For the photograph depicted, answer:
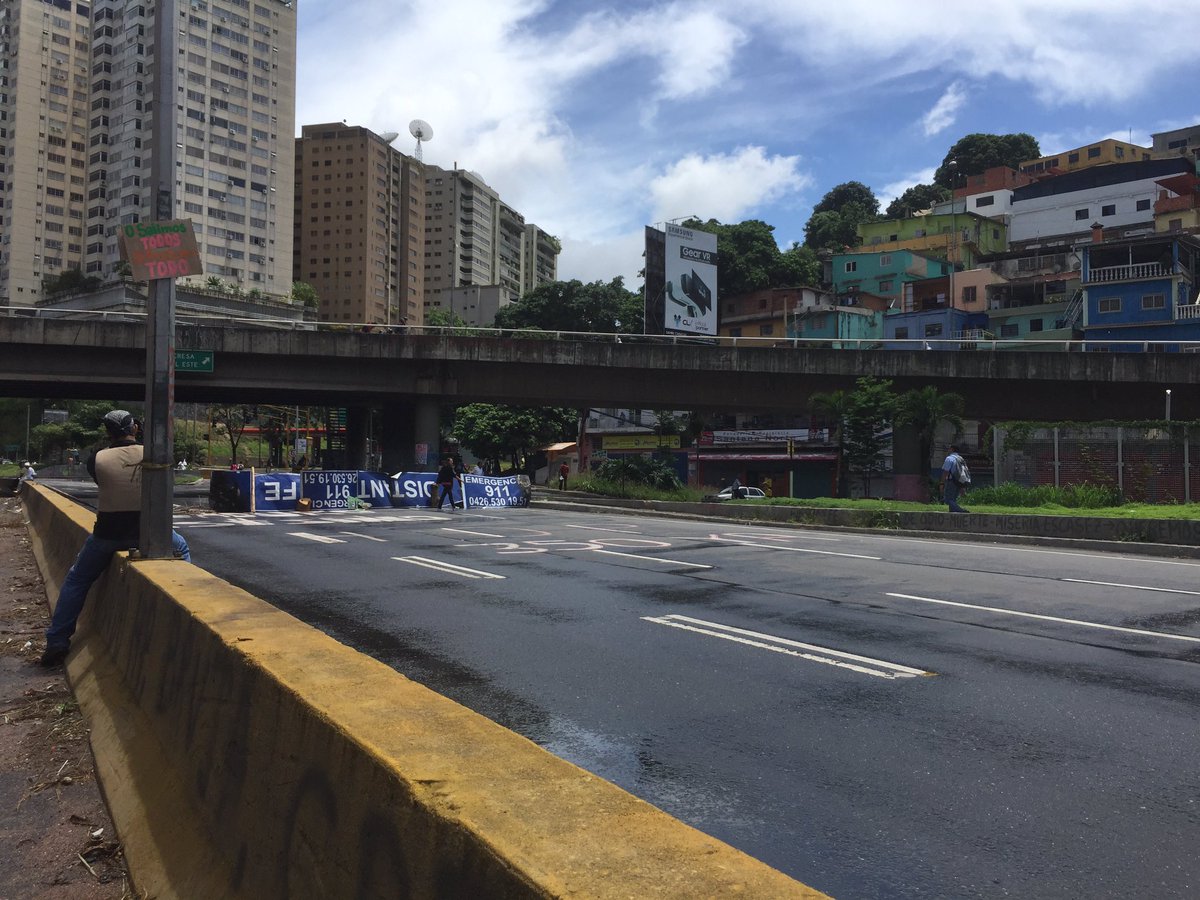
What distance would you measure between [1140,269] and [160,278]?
54932 mm

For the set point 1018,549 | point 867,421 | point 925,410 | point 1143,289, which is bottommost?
point 1018,549

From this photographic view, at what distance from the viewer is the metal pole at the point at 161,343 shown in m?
7.23

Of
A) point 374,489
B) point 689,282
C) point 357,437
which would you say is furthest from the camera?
point 689,282

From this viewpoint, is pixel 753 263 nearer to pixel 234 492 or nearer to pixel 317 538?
pixel 234 492

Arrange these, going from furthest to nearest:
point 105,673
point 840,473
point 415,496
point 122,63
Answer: point 122,63, point 840,473, point 415,496, point 105,673

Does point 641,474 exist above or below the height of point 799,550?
above

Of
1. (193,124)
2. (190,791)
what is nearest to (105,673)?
(190,791)

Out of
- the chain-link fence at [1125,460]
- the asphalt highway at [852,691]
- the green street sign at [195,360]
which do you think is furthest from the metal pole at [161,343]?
the green street sign at [195,360]

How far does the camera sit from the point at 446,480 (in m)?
28.5

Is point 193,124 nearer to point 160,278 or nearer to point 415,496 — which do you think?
point 415,496

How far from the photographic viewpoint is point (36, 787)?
201 inches

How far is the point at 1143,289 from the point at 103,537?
55.2 meters

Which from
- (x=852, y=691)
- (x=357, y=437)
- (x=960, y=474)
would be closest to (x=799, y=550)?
(x=960, y=474)

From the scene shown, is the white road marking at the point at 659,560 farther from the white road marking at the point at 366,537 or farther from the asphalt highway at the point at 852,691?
the white road marking at the point at 366,537
